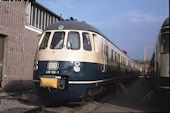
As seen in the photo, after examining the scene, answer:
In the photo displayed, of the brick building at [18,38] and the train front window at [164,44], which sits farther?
the brick building at [18,38]

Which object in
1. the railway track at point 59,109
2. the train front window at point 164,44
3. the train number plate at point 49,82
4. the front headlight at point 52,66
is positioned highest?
the train front window at point 164,44

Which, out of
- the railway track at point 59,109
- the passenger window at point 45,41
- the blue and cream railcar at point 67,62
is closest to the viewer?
the railway track at point 59,109

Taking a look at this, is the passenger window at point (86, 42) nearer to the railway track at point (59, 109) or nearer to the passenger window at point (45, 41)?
the passenger window at point (45, 41)

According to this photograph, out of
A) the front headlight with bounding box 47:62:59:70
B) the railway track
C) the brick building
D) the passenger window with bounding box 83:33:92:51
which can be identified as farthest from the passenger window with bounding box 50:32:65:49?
the brick building

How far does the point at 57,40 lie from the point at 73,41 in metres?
0.62

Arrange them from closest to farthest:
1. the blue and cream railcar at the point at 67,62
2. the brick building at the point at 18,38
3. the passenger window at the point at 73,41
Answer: the blue and cream railcar at the point at 67,62 < the passenger window at the point at 73,41 < the brick building at the point at 18,38

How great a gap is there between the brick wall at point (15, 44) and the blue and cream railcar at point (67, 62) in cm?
601

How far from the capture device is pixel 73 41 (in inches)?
277

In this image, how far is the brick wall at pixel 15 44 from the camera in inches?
482

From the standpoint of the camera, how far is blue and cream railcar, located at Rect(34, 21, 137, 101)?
646 cm

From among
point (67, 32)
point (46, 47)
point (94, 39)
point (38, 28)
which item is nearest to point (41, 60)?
point (46, 47)

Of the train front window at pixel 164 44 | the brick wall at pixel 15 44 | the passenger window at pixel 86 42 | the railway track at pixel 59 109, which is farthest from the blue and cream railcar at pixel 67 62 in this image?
the brick wall at pixel 15 44

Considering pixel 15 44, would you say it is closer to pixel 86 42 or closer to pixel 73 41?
pixel 73 41

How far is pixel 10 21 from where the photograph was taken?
1265 centimetres
